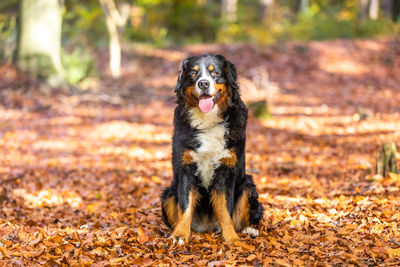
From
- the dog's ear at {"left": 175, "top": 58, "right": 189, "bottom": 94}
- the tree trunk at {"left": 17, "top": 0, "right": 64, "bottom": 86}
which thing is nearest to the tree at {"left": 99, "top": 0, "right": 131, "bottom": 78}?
the tree trunk at {"left": 17, "top": 0, "right": 64, "bottom": 86}

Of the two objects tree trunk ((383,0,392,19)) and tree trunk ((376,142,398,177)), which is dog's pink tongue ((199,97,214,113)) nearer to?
tree trunk ((376,142,398,177))

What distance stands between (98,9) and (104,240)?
658 inches

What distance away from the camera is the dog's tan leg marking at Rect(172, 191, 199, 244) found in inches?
170

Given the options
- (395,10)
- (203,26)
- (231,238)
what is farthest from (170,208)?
(395,10)

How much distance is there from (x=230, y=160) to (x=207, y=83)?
0.84 meters

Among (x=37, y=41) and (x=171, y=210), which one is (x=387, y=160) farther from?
(x=37, y=41)

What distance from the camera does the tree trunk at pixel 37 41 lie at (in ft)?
43.1

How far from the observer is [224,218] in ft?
14.6

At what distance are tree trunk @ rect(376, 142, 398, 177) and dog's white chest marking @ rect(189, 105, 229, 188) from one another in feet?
9.90

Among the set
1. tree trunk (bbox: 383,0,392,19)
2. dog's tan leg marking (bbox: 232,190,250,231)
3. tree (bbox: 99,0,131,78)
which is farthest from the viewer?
tree trunk (bbox: 383,0,392,19)

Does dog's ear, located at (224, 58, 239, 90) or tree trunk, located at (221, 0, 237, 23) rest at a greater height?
tree trunk, located at (221, 0, 237, 23)

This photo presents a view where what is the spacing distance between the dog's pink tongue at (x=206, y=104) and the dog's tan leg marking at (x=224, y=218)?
2.93 feet

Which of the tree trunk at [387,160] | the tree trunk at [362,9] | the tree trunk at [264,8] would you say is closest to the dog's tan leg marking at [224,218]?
the tree trunk at [387,160]

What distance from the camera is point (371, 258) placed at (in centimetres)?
365
